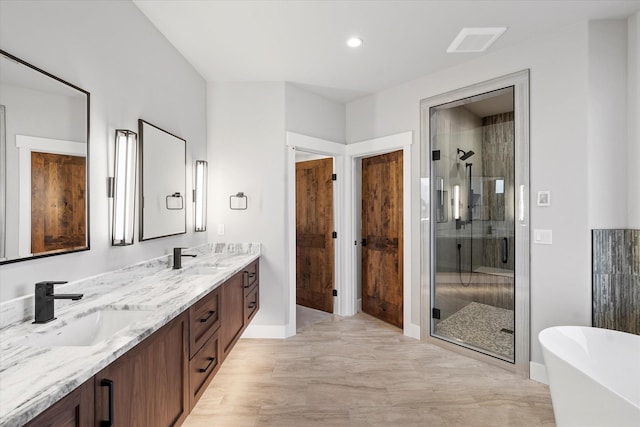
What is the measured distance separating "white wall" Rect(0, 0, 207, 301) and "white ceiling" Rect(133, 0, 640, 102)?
284 millimetres

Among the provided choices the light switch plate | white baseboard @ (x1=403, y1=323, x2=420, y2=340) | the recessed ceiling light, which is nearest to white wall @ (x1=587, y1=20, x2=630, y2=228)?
the light switch plate

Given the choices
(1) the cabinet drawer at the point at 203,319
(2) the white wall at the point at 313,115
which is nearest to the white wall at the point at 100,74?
(1) the cabinet drawer at the point at 203,319

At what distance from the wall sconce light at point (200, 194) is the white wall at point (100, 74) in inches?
15.7

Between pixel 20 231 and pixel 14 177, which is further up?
pixel 14 177

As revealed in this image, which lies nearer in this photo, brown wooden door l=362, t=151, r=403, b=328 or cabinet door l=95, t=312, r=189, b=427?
cabinet door l=95, t=312, r=189, b=427

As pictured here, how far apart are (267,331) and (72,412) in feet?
8.85

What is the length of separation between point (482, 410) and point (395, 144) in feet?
8.35

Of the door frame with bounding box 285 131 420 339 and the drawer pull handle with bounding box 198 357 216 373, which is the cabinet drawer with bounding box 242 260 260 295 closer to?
the door frame with bounding box 285 131 420 339

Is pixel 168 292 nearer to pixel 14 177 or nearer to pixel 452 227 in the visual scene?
pixel 14 177

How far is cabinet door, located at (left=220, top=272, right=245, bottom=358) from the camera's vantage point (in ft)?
7.21

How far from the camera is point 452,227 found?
3.46 m

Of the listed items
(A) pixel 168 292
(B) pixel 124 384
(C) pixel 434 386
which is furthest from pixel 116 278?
(C) pixel 434 386

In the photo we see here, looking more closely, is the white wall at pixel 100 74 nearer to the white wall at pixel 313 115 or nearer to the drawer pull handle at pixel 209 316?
the drawer pull handle at pixel 209 316

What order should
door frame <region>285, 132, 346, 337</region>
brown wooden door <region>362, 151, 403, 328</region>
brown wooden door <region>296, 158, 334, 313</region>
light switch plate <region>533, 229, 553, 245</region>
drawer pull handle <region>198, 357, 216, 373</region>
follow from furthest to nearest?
brown wooden door <region>296, 158, 334, 313</region>, brown wooden door <region>362, 151, 403, 328</region>, door frame <region>285, 132, 346, 337</region>, light switch plate <region>533, 229, 553, 245</region>, drawer pull handle <region>198, 357, 216, 373</region>
